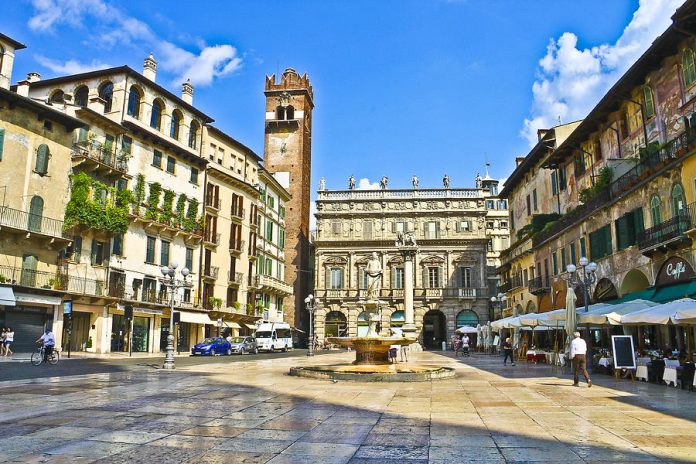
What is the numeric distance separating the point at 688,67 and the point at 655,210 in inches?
233

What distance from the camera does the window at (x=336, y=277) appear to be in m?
66.6

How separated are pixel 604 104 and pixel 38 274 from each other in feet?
102

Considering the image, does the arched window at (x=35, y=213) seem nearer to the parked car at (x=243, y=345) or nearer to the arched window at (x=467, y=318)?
the parked car at (x=243, y=345)

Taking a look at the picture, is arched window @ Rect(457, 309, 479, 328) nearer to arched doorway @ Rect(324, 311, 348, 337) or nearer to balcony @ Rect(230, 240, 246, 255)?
arched doorway @ Rect(324, 311, 348, 337)

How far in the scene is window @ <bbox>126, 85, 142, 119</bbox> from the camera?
38141 millimetres

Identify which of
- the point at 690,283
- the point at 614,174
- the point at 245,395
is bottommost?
the point at 245,395

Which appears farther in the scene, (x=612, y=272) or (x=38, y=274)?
(x=38, y=274)

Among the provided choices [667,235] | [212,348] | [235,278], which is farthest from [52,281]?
[667,235]

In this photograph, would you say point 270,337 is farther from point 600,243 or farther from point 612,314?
point 612,314

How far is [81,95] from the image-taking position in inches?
1517

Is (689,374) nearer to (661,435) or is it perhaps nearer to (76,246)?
(661,435)

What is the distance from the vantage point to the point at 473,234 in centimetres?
6581

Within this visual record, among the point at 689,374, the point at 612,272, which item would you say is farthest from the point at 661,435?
the point at 612,272

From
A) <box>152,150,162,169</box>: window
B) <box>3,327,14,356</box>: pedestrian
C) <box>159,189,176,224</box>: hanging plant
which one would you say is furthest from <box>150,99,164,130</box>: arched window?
<box>3,327,14,356</box>: pedestrian
